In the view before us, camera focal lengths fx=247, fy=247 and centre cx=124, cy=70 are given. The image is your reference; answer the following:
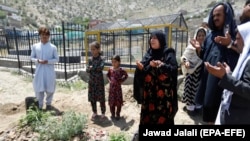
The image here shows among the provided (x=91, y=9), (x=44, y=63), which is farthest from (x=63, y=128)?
(x=91, y=9)

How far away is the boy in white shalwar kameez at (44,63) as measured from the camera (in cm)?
476

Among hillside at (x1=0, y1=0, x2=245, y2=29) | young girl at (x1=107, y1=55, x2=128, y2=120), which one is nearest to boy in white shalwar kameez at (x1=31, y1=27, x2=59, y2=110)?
young girl at (x1=107, y1=55, x2=128, y2=120)

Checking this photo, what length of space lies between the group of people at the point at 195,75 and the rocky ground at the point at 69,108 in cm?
24

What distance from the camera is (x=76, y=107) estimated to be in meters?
5.48

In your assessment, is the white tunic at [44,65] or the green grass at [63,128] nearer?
the green grass at [63,128]

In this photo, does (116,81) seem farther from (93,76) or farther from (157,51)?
(157,51)

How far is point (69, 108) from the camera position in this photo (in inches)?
215

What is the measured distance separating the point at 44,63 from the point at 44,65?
0.11 m

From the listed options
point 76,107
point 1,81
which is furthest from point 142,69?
point 1,81

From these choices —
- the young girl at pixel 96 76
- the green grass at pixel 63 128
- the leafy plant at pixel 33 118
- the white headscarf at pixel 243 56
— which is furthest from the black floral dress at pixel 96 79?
the white headscarf at pixel 243 56

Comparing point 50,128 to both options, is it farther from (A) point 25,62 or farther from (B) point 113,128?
(A) point 25,62

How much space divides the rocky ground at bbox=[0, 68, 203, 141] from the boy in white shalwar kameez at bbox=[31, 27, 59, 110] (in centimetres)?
71

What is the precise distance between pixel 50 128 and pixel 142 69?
1.71m

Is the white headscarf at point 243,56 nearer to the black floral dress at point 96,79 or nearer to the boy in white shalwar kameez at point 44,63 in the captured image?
the black floral dress at point 96,79
